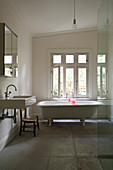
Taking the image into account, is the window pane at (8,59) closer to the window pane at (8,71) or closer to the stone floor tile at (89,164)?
the window pane at (8,71)

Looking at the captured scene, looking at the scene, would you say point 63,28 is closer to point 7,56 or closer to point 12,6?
point 12,6

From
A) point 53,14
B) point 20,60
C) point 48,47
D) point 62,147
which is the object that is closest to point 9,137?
point 62,147

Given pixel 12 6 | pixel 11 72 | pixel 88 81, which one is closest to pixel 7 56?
pixel 11 72

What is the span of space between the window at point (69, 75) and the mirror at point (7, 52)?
6.77 ft

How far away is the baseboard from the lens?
8.45 ft

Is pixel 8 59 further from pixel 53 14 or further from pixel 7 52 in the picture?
pixel 53 14

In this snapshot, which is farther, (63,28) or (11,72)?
(63,28)

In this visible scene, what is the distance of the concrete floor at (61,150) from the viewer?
1987 mm

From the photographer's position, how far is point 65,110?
3.86 meters

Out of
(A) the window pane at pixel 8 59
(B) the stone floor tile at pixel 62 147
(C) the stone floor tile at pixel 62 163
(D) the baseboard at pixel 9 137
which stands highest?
(A) the window pane at pixel 8 59

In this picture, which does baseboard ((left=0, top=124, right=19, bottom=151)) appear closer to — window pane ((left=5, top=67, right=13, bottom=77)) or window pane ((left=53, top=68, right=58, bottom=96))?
window pane ((left=5, top=67, right=13, bottom=77))

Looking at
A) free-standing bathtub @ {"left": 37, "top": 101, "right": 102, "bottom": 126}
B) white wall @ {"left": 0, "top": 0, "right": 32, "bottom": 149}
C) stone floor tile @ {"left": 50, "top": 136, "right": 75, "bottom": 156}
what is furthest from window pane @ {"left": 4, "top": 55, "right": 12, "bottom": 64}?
stone floor tile @ {"left": 50, "top": 136, "right": 75, "bottom": 156}

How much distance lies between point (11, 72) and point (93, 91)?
9.84 ft

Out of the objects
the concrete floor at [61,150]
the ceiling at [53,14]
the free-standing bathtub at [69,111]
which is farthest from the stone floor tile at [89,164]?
the ceiling at [53,14]
